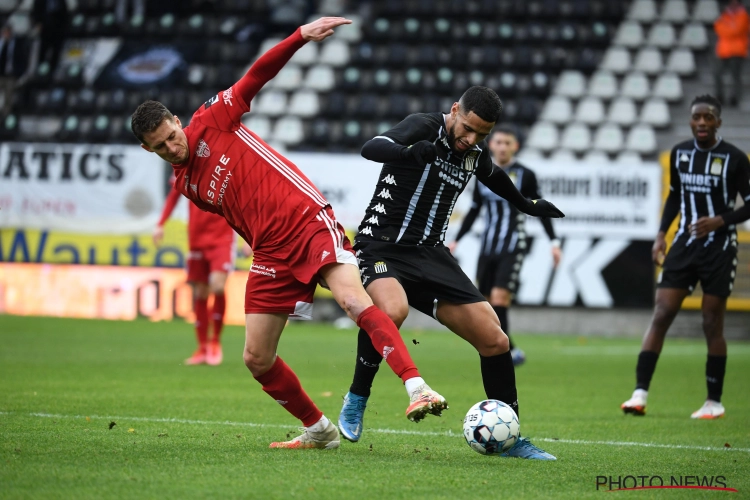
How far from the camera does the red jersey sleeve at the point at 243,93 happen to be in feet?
17.1

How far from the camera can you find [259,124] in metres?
19.5

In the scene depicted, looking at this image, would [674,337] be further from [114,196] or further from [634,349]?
[114,196]

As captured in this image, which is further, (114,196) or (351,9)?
(351,9)

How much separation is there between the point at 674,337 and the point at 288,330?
19.8ft

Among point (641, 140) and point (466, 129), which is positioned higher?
point (466, 129)

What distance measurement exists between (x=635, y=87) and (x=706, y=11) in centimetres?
241

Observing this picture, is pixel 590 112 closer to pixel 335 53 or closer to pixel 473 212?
pixel 335 53

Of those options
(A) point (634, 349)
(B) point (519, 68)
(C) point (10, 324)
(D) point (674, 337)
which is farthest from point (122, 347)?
(B) point (519, 68)

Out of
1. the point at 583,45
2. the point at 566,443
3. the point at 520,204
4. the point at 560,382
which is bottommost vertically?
the point at 560,382

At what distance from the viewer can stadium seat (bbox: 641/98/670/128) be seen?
19.1m

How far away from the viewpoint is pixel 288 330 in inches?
618

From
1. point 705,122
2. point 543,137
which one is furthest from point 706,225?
point 543,137

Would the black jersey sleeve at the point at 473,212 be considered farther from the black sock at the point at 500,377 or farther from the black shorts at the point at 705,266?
the black sock at the point at 500,377

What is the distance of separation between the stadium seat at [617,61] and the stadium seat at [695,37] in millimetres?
1144
